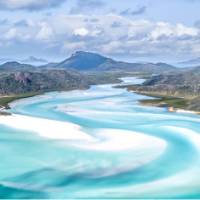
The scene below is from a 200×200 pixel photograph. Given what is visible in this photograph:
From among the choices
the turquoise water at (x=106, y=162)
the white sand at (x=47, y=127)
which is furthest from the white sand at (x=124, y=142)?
the white sand at (x=47, y=127)

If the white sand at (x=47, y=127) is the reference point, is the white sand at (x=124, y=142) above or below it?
below

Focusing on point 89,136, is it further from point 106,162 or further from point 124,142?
point 106,162

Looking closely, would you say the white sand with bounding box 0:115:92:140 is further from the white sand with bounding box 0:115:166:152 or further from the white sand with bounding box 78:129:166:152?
the white sand with bounding box 78:129:166:152

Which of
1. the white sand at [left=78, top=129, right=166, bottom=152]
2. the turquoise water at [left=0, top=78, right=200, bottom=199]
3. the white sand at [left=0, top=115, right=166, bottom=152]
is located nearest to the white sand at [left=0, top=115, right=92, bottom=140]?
the white sand at [left=0, top=115, right=166, bottom=152]

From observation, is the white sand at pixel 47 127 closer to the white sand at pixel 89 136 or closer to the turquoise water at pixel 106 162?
the white sand at pixel 89 136

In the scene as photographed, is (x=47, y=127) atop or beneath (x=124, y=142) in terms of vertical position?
atop

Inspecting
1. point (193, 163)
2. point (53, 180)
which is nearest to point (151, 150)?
point (193, 163)

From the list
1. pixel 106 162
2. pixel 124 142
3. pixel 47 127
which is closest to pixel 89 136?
pixel 124 142

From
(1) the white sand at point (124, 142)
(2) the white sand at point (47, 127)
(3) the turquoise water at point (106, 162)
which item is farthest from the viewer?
(2) the white sand at point (47, 127)
